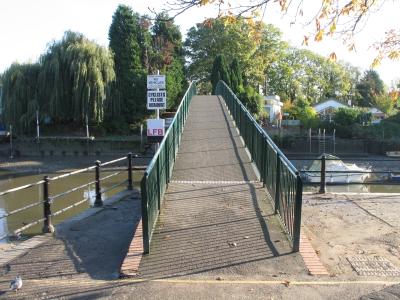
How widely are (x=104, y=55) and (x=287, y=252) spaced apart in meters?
40.7

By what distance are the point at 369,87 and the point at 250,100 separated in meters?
52.8

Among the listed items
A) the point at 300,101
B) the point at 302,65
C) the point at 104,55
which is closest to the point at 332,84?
the point at 302,65

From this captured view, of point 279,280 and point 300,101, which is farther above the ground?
point 300,101

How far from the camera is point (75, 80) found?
42688 mm

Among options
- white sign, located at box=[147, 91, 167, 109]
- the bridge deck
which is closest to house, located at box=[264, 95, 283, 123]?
white sign, located at box=[147, 91, 167, 109]

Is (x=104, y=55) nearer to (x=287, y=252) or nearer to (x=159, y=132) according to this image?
(x=159, y=132)

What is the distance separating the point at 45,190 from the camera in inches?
323

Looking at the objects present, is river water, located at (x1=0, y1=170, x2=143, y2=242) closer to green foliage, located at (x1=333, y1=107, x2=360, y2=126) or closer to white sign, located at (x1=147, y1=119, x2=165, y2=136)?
white sign, located at (x1=147, y1=119, x2=165, y2=136)

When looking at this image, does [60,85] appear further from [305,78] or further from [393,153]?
[305,78]

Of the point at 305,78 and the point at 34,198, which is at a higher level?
the point at 305,78

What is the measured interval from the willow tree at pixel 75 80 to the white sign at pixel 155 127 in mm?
28366

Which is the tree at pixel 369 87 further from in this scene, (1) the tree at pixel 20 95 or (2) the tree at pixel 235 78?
(1) the tree at pixel 20 95

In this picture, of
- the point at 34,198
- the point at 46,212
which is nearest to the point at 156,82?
the point at 46,212

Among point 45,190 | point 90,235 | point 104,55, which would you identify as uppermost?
point 104,55
